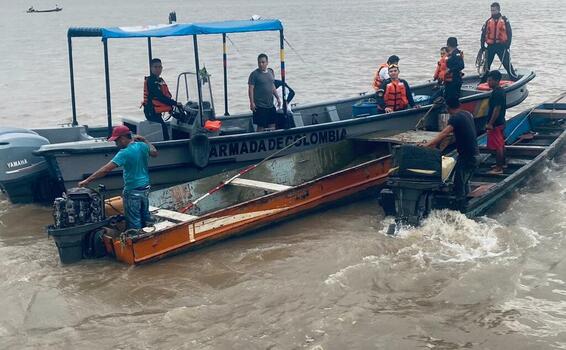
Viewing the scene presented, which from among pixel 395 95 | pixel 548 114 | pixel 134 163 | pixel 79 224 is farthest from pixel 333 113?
pixel 79 224

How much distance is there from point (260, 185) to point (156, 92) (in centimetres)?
234

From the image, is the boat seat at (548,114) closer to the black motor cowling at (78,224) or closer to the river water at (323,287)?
the river water at (323,287)

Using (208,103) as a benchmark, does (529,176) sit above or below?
below

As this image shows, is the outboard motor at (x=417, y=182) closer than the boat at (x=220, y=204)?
No

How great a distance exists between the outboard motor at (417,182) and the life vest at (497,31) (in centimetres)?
624

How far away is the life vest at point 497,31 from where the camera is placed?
14.5 m

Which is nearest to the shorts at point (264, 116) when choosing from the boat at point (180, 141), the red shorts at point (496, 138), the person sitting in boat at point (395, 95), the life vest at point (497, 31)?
the boat at point (180, 141)

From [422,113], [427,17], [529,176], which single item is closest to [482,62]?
[422,113]

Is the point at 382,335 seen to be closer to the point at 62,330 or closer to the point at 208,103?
the point at 62,330

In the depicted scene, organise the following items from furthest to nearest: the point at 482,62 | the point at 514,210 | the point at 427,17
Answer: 1. the point at 427,17
2. the point at 482,62
3. the point at 514,210

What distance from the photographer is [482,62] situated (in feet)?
49.2

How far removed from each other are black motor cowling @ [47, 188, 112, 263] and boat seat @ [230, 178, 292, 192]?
211 cm

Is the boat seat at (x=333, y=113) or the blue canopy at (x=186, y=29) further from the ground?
the blue canopy at (x=186, y=29)

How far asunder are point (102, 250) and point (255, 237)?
199 centimetres
